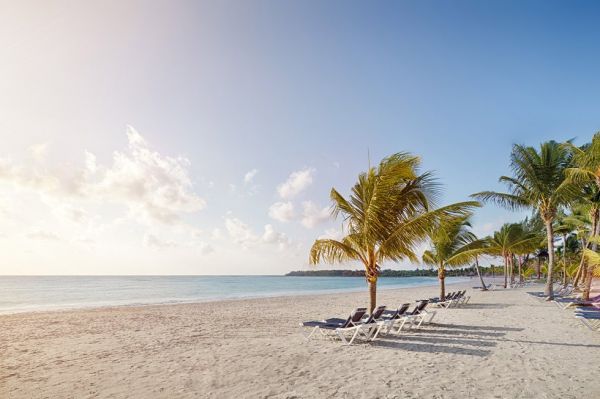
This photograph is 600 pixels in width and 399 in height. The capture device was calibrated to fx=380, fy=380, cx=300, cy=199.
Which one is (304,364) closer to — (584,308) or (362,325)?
(362,325)

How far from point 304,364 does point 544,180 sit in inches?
574

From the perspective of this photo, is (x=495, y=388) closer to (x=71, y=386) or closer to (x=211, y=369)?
(x=211, y=369)

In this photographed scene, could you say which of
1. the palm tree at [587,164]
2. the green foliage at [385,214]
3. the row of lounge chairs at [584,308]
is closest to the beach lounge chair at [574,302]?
the row of lounge chairs at [584,308]

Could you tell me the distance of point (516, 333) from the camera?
9031 millimetres

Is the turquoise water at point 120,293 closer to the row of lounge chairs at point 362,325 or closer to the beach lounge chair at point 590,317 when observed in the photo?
the row of lounge chairs at point 362,325

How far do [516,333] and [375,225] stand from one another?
428 cm

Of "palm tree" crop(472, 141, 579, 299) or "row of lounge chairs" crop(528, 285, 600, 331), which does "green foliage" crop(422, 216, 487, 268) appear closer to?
"palm tree" crop(472, 141, 579, 299)

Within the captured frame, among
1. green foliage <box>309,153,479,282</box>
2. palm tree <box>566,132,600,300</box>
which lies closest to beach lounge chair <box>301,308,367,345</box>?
green foliage <box>309,153,479,282</box>

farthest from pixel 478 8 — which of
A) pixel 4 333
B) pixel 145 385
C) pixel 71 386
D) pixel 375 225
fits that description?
pixel 4 333

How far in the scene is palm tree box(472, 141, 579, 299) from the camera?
15.9 meters

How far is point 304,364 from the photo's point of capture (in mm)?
6395

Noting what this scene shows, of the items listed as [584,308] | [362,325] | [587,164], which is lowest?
[584,308]

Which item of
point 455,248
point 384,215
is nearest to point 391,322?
point 384,215

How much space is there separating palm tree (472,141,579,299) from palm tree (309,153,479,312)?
31.2 feet
